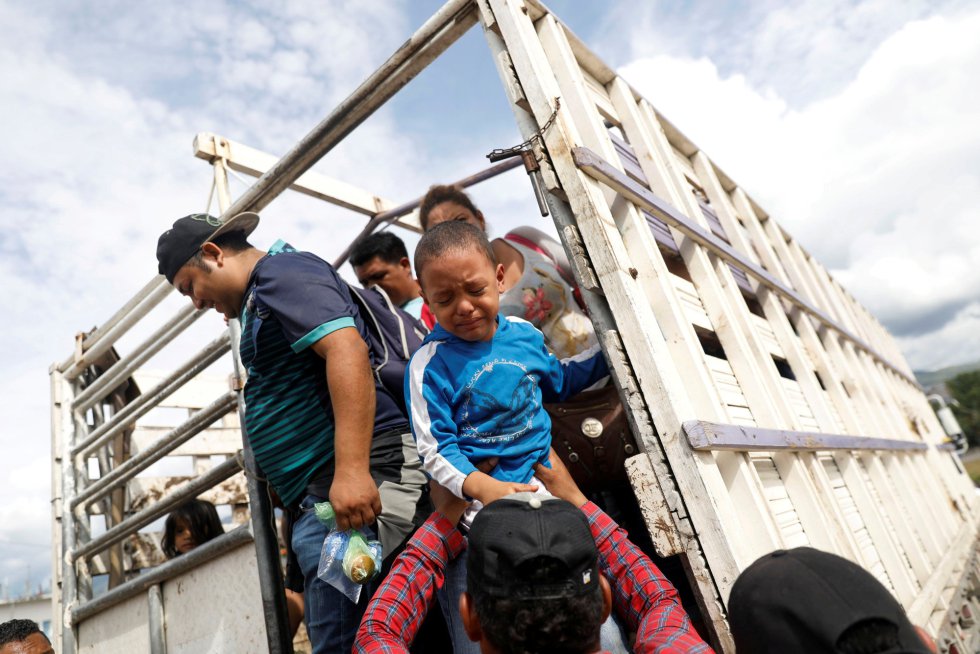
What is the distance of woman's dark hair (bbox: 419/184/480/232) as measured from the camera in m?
2.97

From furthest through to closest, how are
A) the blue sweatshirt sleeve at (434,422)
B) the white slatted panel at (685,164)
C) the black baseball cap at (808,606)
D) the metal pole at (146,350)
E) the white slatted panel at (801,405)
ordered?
the white slatted panel at (685,164) → the metal pole at (146,350) → the white slatted panel at (801,405) → the blue sweatshirt sleeve at (434,422) → the black baseball cap at (808,606)

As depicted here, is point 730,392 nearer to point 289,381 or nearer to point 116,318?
point 289,381

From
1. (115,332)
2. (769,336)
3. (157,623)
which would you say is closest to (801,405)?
(769,336)

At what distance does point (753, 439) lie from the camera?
6.53 feet

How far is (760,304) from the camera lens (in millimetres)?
3514

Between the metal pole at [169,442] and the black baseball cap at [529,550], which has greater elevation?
the metal pole at [169,442]

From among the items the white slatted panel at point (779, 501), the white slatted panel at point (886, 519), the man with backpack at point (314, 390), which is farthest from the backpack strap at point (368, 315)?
the white slatted panel at point (886, 519)

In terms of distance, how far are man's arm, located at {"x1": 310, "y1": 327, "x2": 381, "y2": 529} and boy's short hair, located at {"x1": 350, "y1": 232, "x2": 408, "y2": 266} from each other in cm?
175

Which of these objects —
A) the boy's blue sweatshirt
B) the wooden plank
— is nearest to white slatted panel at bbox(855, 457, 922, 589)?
the wooden plank

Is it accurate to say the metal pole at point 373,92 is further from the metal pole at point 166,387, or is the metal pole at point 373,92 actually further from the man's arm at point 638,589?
the man's arm at point 638,589

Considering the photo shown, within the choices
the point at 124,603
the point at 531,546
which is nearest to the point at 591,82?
the point at 531,546

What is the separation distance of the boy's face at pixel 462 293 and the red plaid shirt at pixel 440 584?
54cm

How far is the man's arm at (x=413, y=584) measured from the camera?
1480mm

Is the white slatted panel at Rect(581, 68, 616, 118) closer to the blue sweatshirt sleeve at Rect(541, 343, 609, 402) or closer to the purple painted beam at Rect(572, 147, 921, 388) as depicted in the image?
the purple painted beam at Rect(572, 147, 921, 388)
